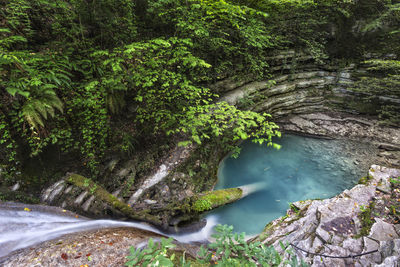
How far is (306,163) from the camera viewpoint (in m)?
7.11

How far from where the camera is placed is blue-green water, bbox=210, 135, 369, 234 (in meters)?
5.21

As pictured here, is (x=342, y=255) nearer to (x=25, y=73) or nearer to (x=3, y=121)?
A: (x=25, y=73)

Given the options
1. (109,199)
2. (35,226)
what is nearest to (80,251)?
(35,226)

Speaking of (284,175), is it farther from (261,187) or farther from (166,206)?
(166,206)

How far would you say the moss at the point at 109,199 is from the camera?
3.64 metres

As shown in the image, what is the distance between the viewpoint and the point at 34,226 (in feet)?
9.57

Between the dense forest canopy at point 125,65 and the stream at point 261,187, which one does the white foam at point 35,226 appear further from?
the dense forest canopy at point 125,65

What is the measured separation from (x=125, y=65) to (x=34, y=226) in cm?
402

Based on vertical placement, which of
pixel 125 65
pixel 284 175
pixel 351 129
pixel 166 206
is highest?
pixel 125 65

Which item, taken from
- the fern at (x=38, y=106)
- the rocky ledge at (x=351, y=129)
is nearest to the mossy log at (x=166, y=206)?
the fern at (x=38, y=106)

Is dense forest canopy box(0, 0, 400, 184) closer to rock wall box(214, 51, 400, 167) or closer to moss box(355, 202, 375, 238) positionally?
rock wall box(214, 51, 400, 167)

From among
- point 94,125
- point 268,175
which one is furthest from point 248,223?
point 94,125

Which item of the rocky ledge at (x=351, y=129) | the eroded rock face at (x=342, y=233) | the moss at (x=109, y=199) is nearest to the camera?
the eroded rock face at (x=342, y=233)

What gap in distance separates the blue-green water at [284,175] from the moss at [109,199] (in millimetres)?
2012
